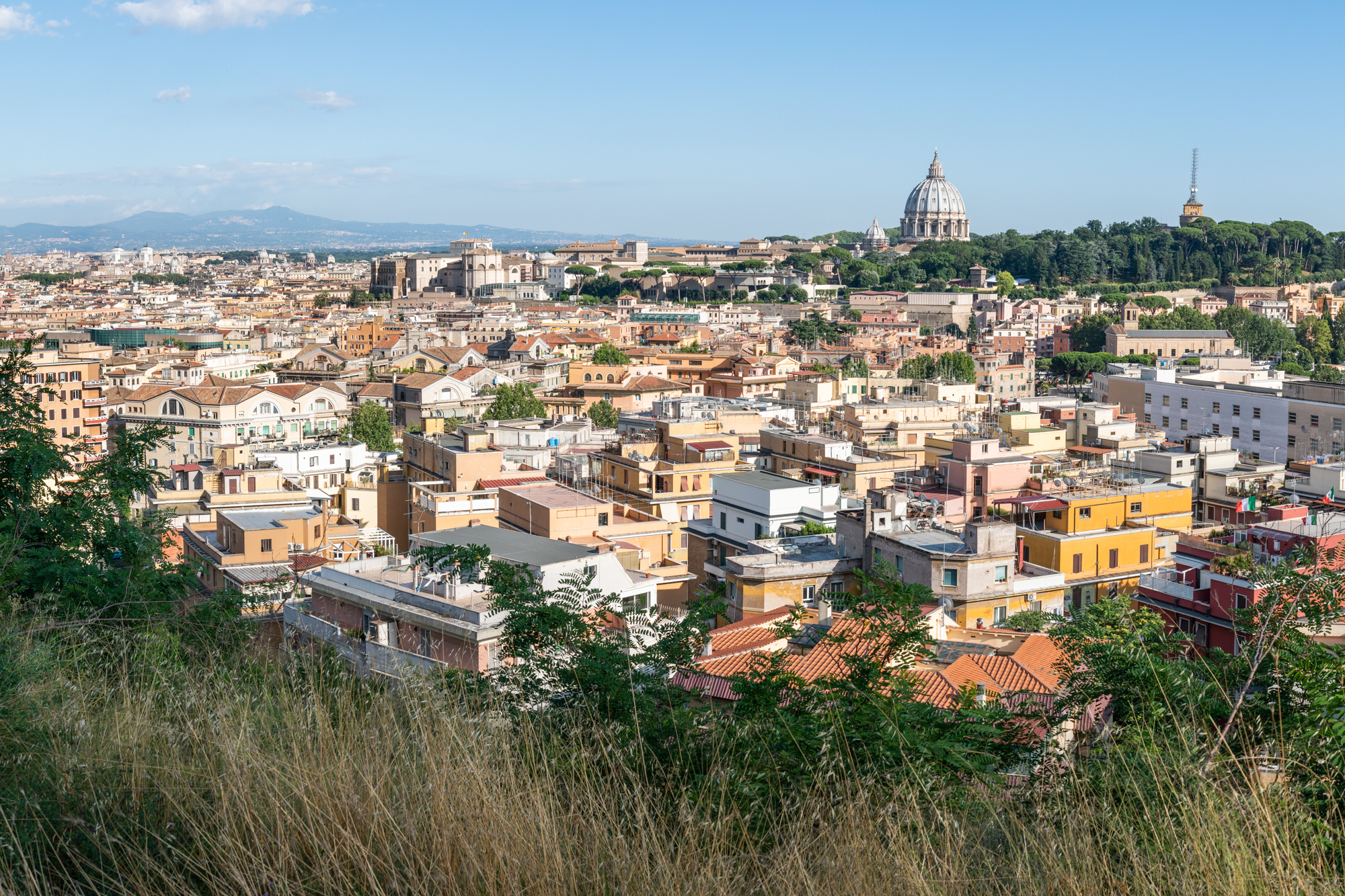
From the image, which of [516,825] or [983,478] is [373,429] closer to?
[983,478]

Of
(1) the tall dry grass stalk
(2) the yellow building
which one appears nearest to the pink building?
(2) the yellow building

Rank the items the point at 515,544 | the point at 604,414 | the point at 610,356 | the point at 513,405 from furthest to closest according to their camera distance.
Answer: the point at 610,356 < the point at 604,414 < the point at 513,405 < the point at 515,544

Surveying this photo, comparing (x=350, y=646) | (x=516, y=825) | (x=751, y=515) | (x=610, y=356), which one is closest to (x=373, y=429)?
(x=751, y=515)

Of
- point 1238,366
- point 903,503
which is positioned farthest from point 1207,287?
point 903,503

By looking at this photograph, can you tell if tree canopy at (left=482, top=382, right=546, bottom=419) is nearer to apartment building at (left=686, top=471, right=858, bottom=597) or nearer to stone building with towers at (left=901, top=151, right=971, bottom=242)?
apartment building at (left=686, top=471, right=858, bottom=597)

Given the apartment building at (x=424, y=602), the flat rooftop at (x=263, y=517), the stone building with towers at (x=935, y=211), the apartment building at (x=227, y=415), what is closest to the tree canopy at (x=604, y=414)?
the apartment building at (x=227, y=415)
